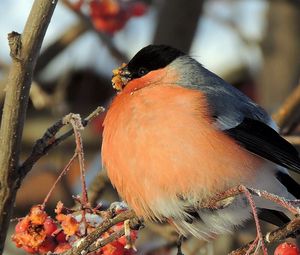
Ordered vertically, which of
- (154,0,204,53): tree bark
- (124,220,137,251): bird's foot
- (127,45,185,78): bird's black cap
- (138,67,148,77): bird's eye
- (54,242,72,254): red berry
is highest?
(154,0,204,53): tree bark

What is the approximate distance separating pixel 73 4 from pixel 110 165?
108cm

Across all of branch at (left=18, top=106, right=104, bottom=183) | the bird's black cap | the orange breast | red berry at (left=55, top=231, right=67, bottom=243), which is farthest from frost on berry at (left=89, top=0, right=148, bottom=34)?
red berry at (left=55, top=231, right=67, bottom=243)

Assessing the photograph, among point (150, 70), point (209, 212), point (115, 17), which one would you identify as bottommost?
point (209, 212)

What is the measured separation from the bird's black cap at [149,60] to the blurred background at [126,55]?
526 millimetres

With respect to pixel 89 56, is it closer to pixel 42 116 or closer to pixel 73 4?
pixel 42 116

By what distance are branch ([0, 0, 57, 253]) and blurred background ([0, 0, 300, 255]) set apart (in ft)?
2.87

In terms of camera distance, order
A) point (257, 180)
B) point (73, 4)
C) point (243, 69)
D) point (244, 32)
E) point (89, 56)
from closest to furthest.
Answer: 1. point (257, 180)
2. point (73, 4)
3. point (89, 56)
4. point (244, 32)
5. point (243, 69)

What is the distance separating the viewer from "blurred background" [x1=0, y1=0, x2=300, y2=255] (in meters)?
3.14

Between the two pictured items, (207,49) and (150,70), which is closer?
(150,70)

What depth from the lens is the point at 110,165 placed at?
2.25m

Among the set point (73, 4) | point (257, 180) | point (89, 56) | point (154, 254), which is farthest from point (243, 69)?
point (257, 180)

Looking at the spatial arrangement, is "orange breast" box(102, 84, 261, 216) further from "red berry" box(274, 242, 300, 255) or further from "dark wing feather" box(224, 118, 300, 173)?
"red berry" box(274, 242, 300, 255)

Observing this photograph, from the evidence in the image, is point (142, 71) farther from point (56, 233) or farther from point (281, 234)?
point (281, 234)

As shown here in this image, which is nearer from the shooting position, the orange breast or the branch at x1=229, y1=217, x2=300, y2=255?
the branch at x1=229, y1=217, x2=300, y2=255
